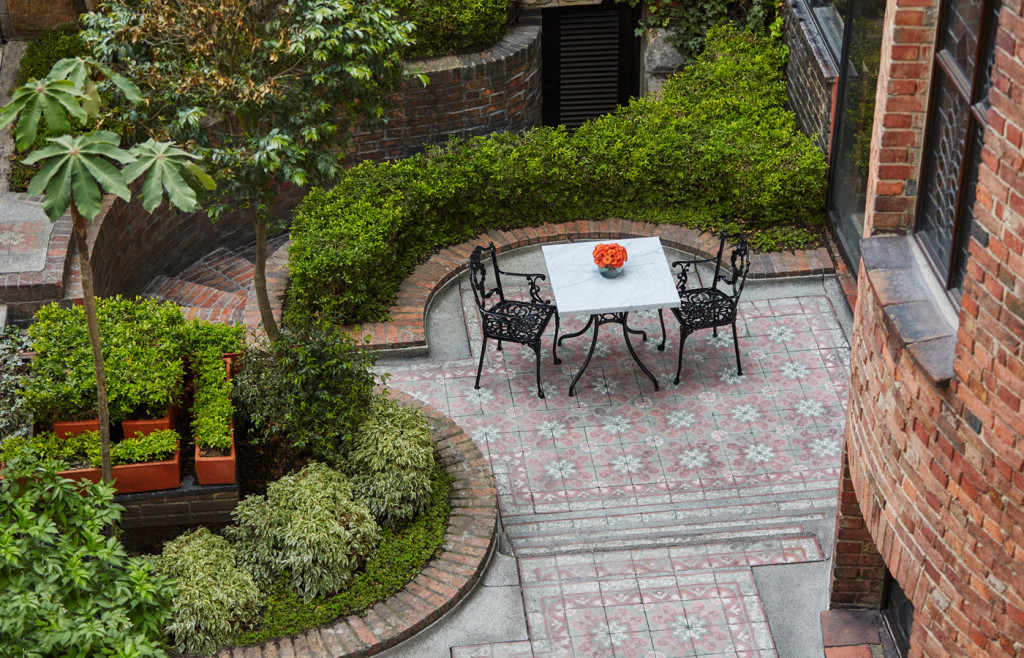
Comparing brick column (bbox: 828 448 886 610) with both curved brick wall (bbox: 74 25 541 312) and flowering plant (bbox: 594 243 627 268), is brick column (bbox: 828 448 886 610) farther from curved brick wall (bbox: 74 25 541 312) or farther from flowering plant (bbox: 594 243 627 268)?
curved brick wall (bbox: 74 25 541 312)

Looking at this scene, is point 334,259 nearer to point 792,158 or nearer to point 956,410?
point 792,158

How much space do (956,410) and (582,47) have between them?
33.1ft

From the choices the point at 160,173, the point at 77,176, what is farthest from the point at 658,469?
the point at 77,176

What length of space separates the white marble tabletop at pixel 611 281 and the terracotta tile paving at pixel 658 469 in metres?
0.74

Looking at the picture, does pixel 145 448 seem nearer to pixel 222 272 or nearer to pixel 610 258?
pixel 610 258

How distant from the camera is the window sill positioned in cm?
554

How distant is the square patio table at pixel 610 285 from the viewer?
10.0 meters

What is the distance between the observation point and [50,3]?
44.7ft

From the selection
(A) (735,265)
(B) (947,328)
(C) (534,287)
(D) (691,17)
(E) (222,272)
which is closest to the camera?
(B) (947,328)

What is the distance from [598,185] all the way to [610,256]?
6.60ft

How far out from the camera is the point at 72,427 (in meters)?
8.53

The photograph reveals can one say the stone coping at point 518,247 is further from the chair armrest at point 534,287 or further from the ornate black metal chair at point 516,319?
the chair armrest at point 534,287

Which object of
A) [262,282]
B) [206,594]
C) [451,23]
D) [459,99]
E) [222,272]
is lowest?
[206,594]

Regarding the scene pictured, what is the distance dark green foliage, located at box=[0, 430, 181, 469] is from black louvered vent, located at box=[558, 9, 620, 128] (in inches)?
308
